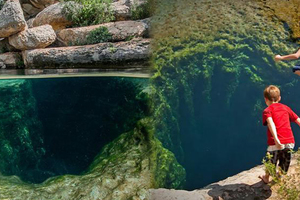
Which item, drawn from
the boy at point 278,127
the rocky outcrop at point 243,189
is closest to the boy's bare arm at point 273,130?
the boy at point 278,127

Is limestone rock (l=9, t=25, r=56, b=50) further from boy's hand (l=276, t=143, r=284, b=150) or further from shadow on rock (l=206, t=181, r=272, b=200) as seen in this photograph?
boy's hand (l=276, t=143, r=284, b=150)

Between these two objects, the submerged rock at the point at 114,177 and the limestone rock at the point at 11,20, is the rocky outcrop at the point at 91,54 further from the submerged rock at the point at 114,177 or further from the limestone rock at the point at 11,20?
the submerged rock at the point at 114,177

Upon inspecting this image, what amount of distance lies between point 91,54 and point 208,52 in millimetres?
1937

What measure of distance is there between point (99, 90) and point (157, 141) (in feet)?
3.71

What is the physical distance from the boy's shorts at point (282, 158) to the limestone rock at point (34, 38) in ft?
11.4

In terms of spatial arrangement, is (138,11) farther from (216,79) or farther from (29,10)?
(29,10)

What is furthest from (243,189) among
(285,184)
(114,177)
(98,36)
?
(98,36)

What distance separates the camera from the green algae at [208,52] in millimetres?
1947

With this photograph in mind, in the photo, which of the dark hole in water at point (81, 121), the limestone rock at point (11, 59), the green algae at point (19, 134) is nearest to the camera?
the dark hole in water at point (81, 121)

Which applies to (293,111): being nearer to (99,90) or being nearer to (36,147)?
(99,90)

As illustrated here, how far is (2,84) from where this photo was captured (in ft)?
14.0

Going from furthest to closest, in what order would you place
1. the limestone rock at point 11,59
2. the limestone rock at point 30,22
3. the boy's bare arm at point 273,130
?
the limestone rock at point 30,22 → the limestone rock at point 11,59 → the boy's bare arm at point 273,130

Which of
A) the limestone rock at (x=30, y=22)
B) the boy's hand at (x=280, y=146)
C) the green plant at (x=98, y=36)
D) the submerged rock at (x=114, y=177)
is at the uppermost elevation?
the limestone rock at (x=30, y=22)

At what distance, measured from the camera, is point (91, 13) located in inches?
160
